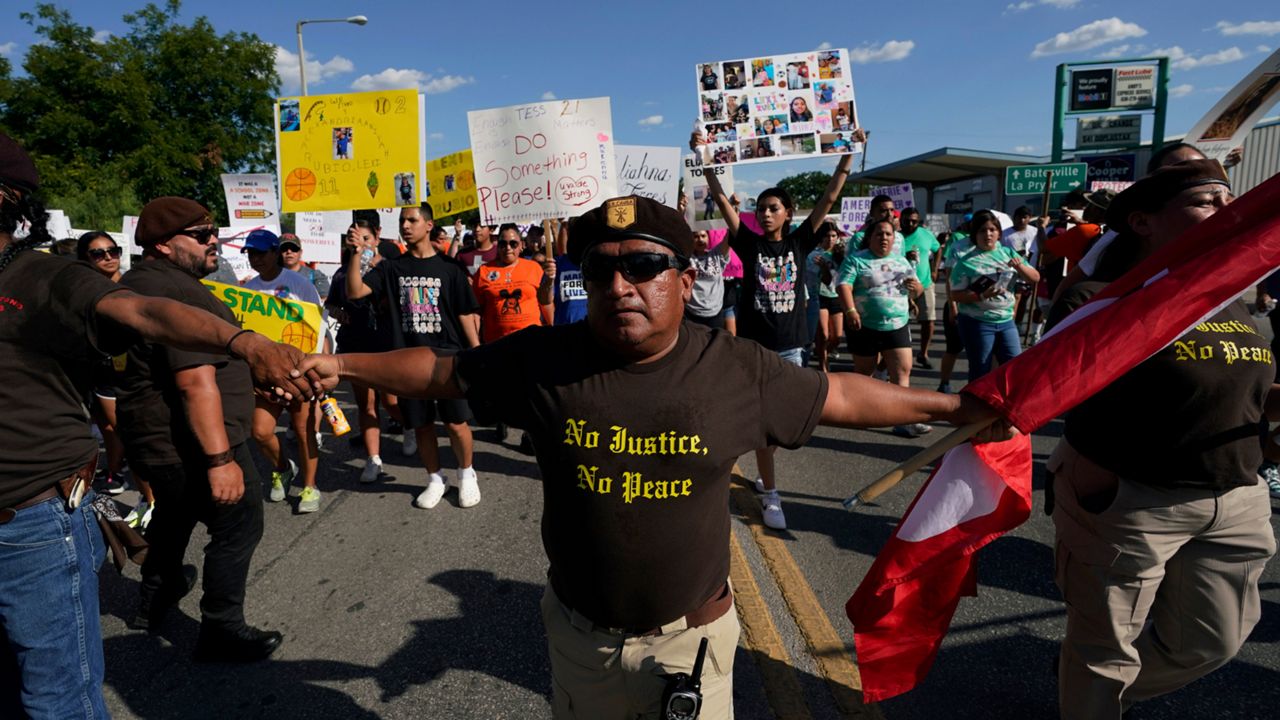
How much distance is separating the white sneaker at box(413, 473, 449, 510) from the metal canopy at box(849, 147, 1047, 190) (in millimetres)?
29188

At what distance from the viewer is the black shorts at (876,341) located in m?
6.39

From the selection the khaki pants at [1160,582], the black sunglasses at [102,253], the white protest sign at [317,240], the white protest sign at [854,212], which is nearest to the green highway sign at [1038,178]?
the white protest sign at [854,212]

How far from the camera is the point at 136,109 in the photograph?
95.7ft

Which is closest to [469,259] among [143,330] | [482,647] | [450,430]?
[450,430]

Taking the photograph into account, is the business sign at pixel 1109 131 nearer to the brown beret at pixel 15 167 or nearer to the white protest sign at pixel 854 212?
the white protest sign at pixel 854 212

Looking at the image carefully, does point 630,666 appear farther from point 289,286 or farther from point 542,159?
point 289,286

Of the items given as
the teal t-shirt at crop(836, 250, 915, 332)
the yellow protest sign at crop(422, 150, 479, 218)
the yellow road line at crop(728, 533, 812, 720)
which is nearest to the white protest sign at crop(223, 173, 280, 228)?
the yellow protest sign at crop(422, 150, 479, 218)

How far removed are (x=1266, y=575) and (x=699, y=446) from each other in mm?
3800

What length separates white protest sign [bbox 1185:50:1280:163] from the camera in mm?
4727

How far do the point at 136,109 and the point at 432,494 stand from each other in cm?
3288

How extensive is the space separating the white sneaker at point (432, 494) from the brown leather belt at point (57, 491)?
2.97 m

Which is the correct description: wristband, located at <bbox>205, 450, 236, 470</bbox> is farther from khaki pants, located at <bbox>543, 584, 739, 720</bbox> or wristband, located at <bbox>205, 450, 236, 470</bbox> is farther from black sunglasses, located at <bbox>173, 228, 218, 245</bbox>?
khaki pants, located at <bbox>543, 584, 739, 720</bbox>

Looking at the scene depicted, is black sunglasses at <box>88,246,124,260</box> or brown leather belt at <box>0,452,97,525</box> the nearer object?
brown leather belt at <box>0,452,97,525</box>

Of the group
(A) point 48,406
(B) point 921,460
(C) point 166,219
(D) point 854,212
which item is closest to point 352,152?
(C) point 166,219
